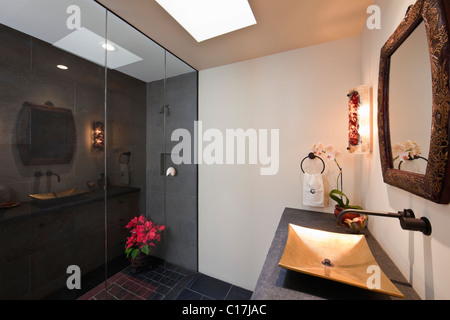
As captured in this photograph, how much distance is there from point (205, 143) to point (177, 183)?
61cm

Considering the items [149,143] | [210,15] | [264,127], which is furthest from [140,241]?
[210,15]

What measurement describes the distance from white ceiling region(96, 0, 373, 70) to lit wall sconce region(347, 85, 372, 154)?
564 millimetres

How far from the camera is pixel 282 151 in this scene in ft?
5.40

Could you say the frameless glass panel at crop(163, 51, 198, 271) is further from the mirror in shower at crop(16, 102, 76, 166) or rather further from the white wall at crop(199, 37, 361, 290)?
the mirror in shower at crop(16, 102, 76, 166)

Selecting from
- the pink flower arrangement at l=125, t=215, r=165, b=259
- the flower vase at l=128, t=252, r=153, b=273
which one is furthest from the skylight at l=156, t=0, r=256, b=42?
the flower vase at l=128, t=252, r=153, b=273

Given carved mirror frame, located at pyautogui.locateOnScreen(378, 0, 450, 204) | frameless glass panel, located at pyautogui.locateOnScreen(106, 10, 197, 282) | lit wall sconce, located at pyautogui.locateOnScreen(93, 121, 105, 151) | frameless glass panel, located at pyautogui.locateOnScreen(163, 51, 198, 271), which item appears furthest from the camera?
frameless glass panel, located at pyautogui.locateOnScreen(163, 51, 198, 271)

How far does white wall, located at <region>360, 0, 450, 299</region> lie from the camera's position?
0.54 metres

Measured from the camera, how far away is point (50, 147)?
1069mm
